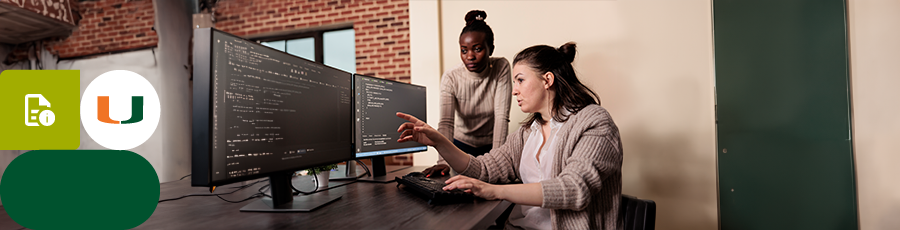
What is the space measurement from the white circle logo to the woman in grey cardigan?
4.09m

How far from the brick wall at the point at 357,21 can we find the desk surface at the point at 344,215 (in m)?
2.34

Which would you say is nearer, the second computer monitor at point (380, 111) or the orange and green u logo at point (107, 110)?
the second computer monitor at point (380, 111)

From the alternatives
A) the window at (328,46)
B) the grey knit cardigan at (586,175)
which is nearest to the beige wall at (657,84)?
the grey knit cardigan at (586,175)

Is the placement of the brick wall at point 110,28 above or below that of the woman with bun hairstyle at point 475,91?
above

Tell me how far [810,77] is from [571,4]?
4.64 feet

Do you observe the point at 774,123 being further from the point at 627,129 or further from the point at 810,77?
the point at 627,129

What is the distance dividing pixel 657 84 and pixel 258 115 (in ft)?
7.79

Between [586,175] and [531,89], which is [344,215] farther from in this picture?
[531,89]

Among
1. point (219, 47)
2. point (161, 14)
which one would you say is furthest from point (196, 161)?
point (161, 14)

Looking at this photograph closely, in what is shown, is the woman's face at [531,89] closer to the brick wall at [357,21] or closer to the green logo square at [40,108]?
the brick wall at [357,21]

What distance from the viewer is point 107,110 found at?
403 centimetres

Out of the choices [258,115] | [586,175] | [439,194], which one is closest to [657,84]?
[586,175]

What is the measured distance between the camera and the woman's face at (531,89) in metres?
1.42

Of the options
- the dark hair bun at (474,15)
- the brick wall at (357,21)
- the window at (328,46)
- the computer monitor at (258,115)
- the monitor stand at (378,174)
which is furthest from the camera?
the window at (328,46)
